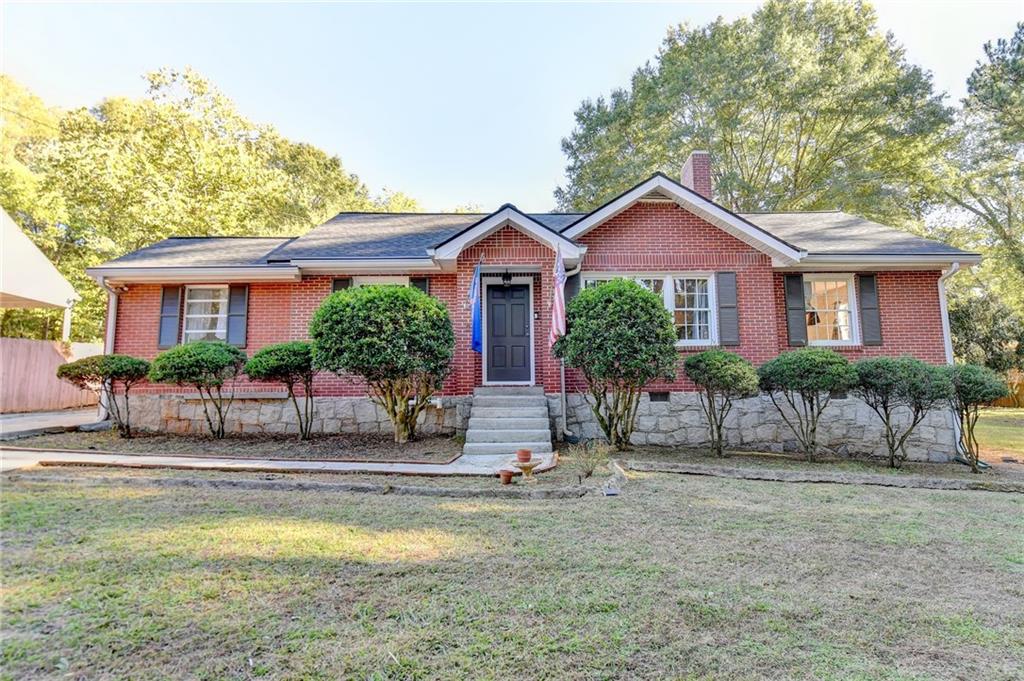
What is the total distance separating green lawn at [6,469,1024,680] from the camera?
2135mm

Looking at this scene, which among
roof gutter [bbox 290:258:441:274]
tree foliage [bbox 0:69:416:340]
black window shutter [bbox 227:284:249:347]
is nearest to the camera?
roof gutter [bbox 290:258:441:274]

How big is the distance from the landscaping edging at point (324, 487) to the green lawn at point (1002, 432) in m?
10.6

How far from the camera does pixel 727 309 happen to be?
9375mm

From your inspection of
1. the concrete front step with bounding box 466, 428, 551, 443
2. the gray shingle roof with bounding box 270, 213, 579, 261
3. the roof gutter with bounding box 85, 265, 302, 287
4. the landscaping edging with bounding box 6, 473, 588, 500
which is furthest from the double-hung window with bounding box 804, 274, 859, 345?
the roof gutter with bounding box 85, 265, 302, 287

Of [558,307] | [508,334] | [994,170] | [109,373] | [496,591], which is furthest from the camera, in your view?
[994,170]

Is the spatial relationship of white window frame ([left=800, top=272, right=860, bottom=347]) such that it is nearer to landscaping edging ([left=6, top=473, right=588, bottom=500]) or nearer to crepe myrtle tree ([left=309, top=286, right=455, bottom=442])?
landscaping edging ([left=6, top=473, right=588, bottom=500])

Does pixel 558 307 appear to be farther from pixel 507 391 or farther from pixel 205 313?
pixel 205 313

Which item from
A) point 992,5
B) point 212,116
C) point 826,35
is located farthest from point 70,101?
point 992,5

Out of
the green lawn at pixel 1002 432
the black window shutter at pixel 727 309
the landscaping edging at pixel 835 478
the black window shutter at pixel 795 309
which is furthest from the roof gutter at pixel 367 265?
the green lawn at pixel 1002 432

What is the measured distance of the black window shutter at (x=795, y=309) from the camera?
9.64m

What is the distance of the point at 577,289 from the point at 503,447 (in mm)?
3595

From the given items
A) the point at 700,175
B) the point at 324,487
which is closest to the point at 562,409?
the point at 324,487

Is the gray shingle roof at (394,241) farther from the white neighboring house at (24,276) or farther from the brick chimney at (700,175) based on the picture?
the white neighboring house at (24,276)

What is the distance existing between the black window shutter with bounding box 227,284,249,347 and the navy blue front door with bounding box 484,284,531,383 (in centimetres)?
516
